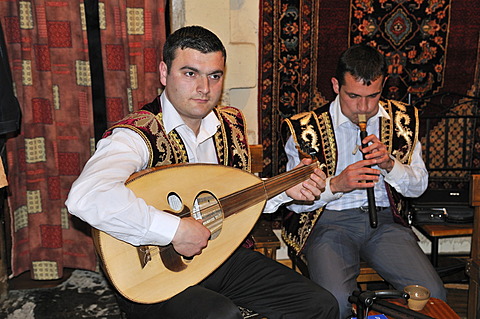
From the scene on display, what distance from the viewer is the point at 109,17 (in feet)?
9.12

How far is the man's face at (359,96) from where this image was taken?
7.61 ft

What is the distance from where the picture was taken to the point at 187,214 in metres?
1.74

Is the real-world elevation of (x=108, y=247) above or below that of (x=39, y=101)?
below

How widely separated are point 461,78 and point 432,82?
0.18 meters

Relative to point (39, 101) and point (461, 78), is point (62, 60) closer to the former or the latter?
point (39, 101)

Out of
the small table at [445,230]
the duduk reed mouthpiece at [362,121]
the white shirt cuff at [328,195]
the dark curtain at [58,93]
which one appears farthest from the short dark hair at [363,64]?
the dark curtain at [58,93]

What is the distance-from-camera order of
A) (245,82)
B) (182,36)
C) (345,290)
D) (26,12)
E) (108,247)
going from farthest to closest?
(245,82) → (26,12) → (345,290) → (182,36) → (108,247)

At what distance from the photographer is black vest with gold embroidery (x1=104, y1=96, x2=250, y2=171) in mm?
1897

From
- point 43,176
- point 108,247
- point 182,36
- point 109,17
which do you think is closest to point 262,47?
point 109,17

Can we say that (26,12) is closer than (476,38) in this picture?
Yes

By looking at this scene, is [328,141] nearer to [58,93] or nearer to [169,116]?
[169,116]

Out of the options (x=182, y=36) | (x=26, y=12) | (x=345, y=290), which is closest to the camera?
(x=182, y=36)

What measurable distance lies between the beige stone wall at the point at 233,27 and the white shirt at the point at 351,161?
1.87 ft

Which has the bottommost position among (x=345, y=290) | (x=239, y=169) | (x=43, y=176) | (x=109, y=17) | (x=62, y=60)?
(x=345, y=290)
